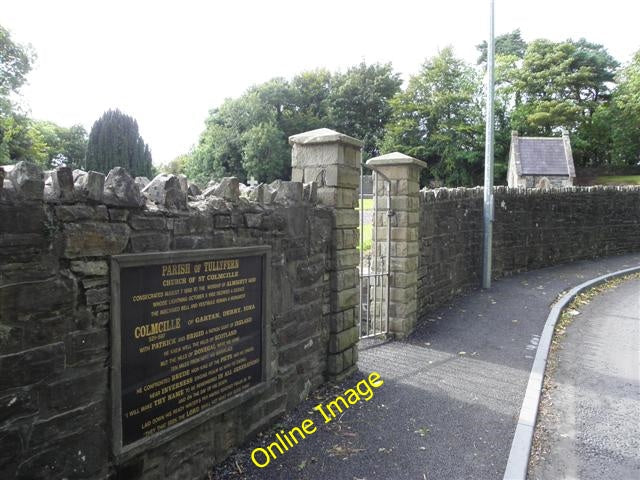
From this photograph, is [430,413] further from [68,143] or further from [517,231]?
[68,143]

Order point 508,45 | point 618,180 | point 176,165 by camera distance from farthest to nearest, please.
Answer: point 176,165 → point 508,45 → point 618,180

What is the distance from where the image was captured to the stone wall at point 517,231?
8.71 meters

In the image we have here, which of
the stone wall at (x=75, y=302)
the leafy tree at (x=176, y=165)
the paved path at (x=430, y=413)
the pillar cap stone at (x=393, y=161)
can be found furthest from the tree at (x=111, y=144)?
the leafy tree at (x=176, y=165)

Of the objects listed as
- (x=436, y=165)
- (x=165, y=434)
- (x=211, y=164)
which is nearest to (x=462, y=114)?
(x=436, y=165)

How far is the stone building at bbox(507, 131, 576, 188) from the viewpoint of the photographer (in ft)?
104

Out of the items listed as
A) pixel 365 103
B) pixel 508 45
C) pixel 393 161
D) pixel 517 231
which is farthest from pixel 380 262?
pixel 508 45

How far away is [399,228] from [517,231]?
7.00 metres

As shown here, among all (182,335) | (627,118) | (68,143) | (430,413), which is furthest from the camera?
(68,143)

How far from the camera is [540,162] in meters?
33.2

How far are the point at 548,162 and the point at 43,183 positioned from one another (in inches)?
1406

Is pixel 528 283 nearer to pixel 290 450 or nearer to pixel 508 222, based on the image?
pixel 508 222

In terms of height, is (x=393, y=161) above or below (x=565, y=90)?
below

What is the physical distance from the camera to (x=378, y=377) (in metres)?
5.62

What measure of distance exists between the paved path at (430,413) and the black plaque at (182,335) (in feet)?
2.26
